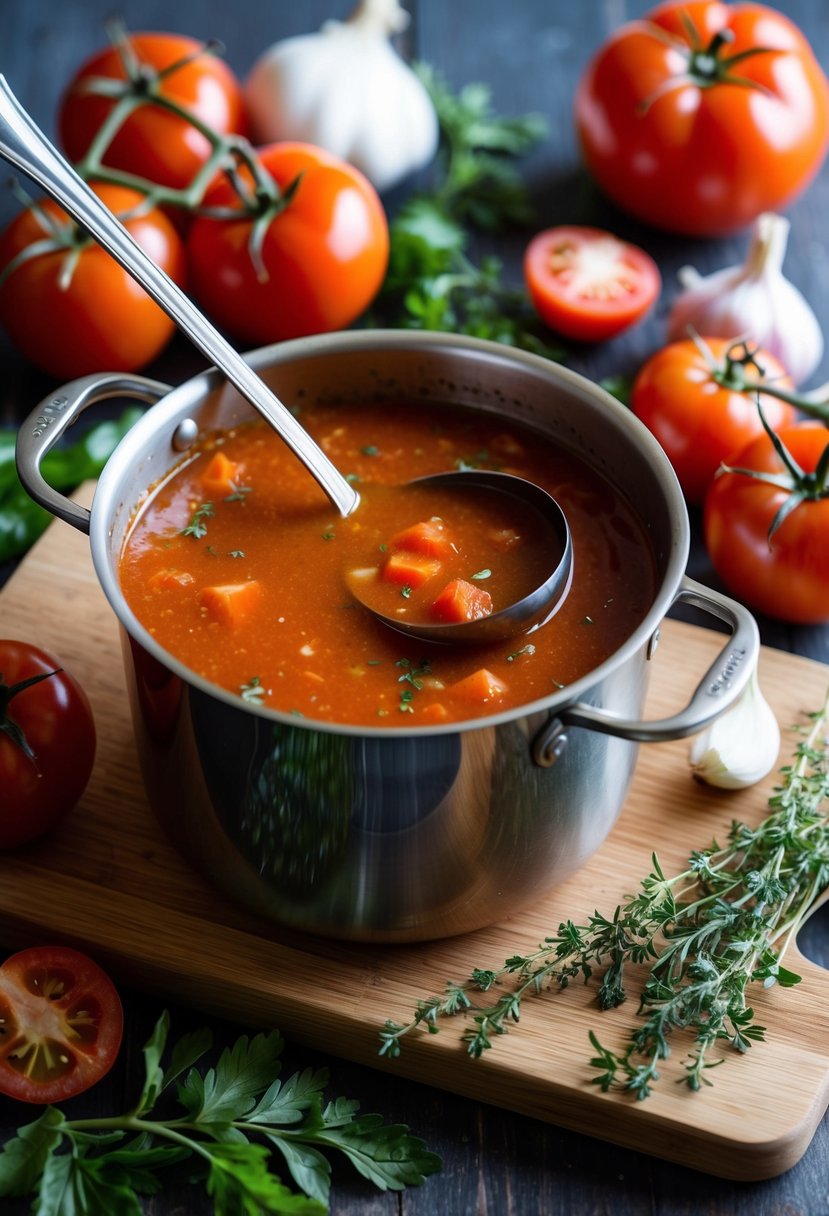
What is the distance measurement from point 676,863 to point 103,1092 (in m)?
1.07

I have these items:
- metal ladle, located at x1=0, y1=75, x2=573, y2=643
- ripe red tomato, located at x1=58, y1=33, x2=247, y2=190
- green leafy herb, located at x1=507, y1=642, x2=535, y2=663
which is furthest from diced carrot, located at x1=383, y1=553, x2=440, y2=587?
ripe red tomato, located at x1=58, y1=33, x2=247, y2=190

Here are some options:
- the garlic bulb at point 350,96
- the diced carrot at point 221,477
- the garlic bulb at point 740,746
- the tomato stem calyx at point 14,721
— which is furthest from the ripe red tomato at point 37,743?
the garlic bulb at point 350,96

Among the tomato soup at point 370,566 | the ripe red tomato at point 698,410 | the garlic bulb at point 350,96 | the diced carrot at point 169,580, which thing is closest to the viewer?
the tomato soup at point 370,566

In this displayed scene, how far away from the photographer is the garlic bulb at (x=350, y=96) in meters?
3.88

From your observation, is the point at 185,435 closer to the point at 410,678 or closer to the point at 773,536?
the point at 410,678

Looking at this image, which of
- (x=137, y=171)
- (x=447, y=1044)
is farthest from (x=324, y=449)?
(x=137, y=171)

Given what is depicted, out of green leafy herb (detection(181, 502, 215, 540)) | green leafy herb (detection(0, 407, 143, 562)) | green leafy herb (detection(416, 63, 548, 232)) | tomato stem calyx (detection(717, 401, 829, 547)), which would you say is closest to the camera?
green leafy herb (detection(181, 502, 215, 540))

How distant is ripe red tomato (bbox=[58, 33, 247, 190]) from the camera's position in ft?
12.3

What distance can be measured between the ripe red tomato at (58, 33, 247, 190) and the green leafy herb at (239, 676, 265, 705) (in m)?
1.91

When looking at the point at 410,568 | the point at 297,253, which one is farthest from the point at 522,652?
the point at 297,253

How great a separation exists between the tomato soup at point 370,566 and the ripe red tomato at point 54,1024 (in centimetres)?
56

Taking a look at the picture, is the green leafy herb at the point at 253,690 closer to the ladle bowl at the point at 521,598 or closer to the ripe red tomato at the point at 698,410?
the ladle bowl at the point at 521,598

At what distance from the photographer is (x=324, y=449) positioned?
277cm

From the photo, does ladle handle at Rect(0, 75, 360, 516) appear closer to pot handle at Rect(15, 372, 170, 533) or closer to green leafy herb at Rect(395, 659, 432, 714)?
pot handle at Rect(15, 372, 170, 533)
